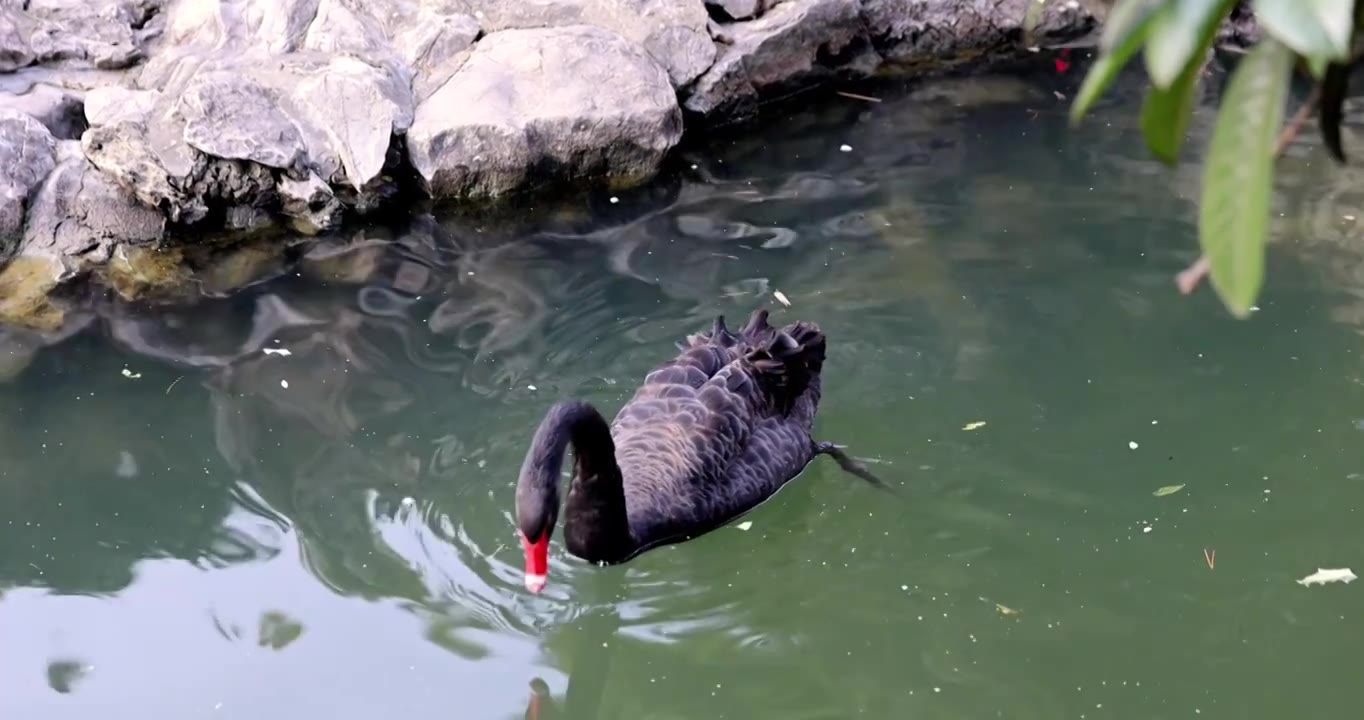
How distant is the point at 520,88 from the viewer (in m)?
6.30

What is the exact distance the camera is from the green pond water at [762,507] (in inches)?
134

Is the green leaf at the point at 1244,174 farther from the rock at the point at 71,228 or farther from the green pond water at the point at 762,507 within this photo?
the rock at the point at 71,228

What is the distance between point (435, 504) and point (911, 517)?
56.0 inches

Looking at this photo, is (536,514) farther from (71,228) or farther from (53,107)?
(53,107)

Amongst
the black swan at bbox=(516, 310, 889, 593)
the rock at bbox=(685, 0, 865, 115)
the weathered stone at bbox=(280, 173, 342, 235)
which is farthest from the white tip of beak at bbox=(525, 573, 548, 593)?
the rock at bbox=(685, 0, 865, 115)

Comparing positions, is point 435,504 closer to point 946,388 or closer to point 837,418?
point 837,418

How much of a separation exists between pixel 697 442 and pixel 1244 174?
10.3ft

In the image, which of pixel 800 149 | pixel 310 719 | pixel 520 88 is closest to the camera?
pixel 310 719

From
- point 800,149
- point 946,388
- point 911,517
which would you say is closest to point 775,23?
point 800,149

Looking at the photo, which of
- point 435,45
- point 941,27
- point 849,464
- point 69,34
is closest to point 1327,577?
point 849,464

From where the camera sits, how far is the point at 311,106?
612 centimetres

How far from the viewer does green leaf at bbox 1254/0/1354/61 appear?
65 centimetres

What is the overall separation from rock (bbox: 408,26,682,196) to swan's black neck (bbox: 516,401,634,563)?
2958 mm

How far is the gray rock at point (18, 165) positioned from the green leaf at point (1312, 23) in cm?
588
